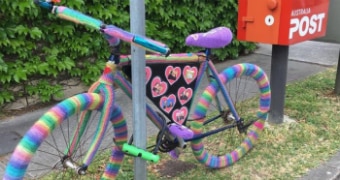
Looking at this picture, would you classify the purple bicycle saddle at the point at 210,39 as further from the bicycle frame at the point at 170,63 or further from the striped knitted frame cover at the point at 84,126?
the striped knitted frame cover at the point at 84,126

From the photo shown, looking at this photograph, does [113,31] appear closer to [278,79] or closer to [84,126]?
[84,126]

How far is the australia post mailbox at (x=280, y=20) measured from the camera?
3.36m

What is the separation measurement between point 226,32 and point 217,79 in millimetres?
351

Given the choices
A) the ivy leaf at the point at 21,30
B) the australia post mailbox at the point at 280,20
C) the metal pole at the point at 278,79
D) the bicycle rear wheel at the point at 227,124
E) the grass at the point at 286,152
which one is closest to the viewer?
the bicycle rear wheel at the point at 227,124

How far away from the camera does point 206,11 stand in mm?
5613


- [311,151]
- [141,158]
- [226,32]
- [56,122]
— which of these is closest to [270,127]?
[311,151]

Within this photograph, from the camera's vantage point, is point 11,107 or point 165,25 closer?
point 11,107

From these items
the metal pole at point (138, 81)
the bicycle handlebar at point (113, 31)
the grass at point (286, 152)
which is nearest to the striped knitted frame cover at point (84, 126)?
the metal pole at point (138, 81)

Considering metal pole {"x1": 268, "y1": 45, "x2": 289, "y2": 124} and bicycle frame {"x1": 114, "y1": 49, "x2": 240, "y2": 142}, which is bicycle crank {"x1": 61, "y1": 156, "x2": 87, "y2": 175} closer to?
bicycle frame {"x1": 114, "y1": 49, "x2": 240, "y2": 142}

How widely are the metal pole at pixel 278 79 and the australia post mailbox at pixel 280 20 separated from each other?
258 mm

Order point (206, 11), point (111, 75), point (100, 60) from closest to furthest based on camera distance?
point (111, 75) → point (100, 60) → point (206, 11)

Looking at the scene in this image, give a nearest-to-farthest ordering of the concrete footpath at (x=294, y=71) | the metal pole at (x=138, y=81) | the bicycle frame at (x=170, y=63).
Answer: the metal pole at (x=138, y=81) → the bicycle frame at (x=170, y=63) → the concrete footpath at (x=294, y=71)

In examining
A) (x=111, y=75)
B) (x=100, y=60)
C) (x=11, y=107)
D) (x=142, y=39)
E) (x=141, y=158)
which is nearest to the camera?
(x=142, y=39)

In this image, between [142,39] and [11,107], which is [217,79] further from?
[11,107]
